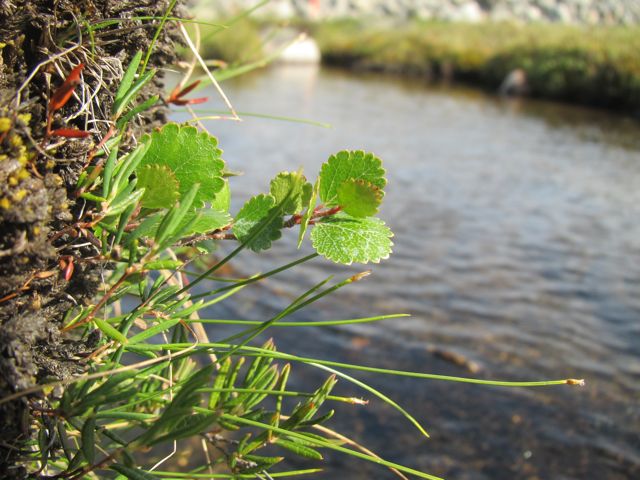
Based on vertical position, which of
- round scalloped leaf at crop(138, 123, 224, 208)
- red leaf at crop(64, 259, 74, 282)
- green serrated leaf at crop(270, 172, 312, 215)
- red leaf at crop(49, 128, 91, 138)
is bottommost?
red leaf at crop(64, 259, 74, 282)

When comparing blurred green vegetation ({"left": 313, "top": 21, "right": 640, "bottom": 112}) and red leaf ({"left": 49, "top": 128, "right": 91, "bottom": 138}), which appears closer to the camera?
red leaf ({"left": 49, "top": 128, "right": 91, "bottom": 138})

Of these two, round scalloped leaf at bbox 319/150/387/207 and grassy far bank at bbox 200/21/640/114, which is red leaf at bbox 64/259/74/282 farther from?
grassy far bank at bbox 200/21/640/114

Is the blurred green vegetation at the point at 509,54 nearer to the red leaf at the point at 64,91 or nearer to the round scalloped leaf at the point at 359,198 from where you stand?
the round scalloped leaf at the point at 359,198

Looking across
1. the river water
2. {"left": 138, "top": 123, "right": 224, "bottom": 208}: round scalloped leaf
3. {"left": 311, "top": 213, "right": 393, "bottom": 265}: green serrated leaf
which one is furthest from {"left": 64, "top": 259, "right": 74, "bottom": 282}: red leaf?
the river water

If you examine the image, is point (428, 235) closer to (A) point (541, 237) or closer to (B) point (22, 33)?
(A) point (541, 237)

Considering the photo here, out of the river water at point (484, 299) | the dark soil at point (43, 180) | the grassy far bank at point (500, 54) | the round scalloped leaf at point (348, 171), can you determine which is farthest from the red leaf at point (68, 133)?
the grassy far bank at point (500, 54)
